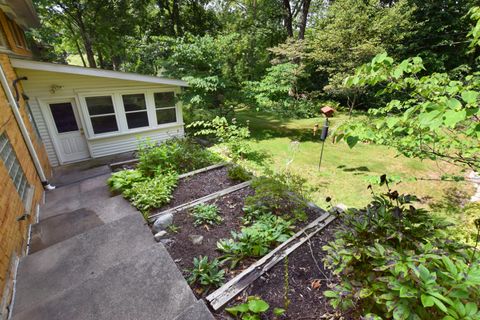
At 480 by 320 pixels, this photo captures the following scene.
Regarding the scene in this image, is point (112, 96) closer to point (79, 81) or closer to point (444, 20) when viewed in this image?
point (79, 81)

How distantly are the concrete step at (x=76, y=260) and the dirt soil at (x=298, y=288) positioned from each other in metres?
1.68

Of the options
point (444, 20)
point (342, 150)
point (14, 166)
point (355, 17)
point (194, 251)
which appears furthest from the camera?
point (444, 20)

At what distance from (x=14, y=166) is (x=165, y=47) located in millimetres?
8266

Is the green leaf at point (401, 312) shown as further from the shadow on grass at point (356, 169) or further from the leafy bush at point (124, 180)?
the shadow on grass at point (356, 169)

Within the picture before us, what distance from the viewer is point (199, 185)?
492 cm

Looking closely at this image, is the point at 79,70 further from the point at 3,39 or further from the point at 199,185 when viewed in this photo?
the point at 199,185

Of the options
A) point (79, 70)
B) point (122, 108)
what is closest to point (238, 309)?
point (79, 70)

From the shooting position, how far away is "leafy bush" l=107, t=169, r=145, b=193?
4.82 metres

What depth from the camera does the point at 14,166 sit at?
3.90 metres

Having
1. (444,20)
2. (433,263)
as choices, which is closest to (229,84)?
(433,263)

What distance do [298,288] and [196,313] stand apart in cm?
111

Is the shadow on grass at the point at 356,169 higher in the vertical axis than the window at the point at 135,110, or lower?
lower

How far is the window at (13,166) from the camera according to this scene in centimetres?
359

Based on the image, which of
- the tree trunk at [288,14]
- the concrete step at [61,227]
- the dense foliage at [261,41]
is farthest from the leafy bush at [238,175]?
the tree trunk at [288,14]
